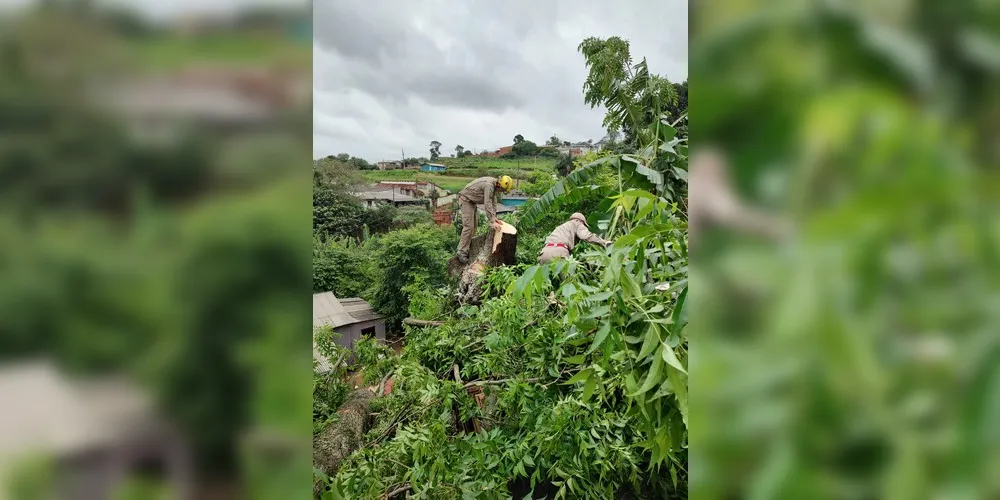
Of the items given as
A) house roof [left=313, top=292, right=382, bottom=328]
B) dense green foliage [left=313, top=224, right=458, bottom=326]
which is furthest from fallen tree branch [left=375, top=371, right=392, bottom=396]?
dense green foliage [left=313, top=224, right=458, bottom=326]

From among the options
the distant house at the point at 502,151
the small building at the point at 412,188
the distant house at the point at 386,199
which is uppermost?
the distant house at the point at 502,151

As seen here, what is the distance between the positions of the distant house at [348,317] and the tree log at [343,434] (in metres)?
0.52

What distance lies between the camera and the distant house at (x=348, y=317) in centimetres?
254

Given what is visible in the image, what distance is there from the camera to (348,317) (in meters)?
2.70

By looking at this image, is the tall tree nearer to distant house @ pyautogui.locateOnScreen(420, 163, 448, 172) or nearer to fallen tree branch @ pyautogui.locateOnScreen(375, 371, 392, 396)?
distant house @ pyautogui.locateOnScreen(420, 163, 448, 172)

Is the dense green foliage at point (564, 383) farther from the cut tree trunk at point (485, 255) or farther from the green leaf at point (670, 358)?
the cut tree trunk at point (485, 255)
